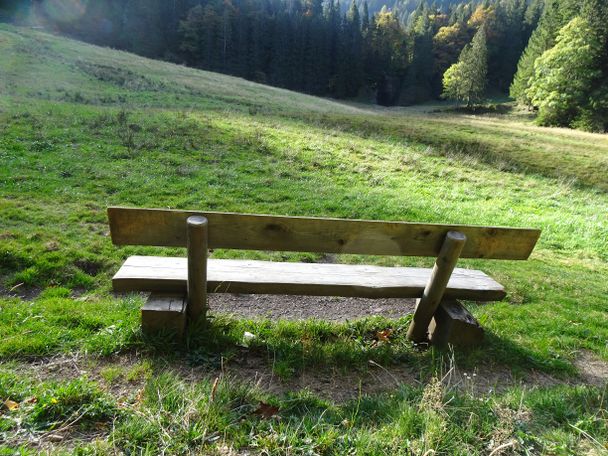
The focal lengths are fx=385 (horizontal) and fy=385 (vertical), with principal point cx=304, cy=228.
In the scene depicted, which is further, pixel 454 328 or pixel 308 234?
pixel 454 328

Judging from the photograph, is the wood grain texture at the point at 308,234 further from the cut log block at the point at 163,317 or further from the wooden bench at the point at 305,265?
the cut log block at the point at 163,317

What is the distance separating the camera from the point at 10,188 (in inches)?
371

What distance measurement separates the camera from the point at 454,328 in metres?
4.34

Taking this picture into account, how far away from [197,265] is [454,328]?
9.53 feet

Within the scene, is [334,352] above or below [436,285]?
below

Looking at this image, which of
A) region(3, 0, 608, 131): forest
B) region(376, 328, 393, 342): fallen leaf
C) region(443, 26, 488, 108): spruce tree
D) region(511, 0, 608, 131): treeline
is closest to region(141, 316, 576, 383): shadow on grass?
region(376, 328, 393, 342): fallen leaf

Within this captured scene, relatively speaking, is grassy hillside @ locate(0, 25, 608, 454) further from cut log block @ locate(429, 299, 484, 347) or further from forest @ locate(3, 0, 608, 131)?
forest @ locate(3, 0, 608, 131)

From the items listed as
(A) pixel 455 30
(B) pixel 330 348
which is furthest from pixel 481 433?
(A) pixel 455 30

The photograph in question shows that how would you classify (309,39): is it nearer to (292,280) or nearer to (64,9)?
(64,9)

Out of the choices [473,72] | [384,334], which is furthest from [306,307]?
[473,72]

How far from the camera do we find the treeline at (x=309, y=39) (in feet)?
259

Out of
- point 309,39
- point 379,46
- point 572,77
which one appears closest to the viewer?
point 572,77

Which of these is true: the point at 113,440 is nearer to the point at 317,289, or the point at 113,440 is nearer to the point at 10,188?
the point at 317,289

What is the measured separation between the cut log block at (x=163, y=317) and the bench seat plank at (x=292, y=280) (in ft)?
0.93
